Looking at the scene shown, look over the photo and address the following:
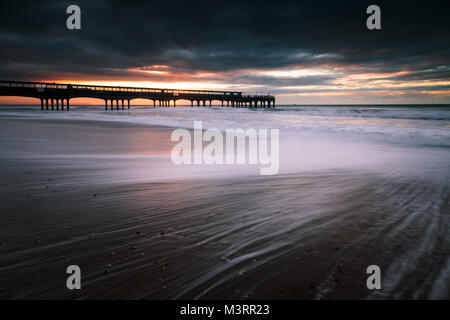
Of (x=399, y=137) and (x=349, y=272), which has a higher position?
(x=399, y=137)

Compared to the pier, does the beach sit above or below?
below

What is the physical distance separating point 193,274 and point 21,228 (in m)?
1.95

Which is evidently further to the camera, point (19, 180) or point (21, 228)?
point (19, 180)

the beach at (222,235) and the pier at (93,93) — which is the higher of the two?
the pier at (93,93)

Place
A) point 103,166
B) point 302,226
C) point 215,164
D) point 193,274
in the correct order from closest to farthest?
point 193,274 → point 302,226 → point 103,166 → point 215,164

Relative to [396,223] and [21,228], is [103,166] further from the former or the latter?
[396,223]

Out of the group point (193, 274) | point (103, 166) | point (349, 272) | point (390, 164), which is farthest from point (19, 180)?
point (390, 164)

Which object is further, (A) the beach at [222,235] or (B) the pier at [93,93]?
(B) the pier at [93,93]

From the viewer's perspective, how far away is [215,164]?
638 cm

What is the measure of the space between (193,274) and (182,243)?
1.62ft

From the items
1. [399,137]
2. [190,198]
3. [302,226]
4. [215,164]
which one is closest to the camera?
[302,226]

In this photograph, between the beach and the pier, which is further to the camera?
the pier

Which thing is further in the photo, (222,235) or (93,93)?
(93,93)
